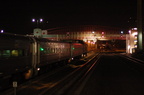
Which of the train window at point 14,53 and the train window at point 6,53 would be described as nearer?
the train window at point 6,53

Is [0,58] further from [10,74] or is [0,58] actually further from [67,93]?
[67,93]

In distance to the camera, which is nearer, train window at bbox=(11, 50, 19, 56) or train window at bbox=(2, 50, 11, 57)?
train window at bbox=(2, 50, 11, 57)

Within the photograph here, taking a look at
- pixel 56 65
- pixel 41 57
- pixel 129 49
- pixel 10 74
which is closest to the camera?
pixel 10 74

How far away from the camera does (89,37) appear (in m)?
77.1

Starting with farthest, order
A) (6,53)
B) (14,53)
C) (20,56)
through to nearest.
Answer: (20,56) < (14,53) < (6,53)

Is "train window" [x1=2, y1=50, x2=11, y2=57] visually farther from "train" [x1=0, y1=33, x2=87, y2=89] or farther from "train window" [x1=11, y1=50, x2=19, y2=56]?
"train window" [x1=11, y1=50, x2=19, y2=56]

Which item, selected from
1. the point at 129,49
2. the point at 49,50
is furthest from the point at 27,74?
the point at 129,49

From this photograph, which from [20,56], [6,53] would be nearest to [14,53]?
[20,56]

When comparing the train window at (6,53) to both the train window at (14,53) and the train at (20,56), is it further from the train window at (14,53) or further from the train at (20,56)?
the train window at (14,53)

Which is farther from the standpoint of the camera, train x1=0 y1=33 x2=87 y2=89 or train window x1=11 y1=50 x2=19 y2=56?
train window x1=11 y1=50 x2=19 y2=56

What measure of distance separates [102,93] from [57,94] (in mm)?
2178

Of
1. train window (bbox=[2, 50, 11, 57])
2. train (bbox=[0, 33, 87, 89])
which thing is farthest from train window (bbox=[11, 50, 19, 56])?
train window (bbox=[2, 50, 11, 57])

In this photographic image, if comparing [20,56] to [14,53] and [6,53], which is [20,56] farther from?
[6,53]

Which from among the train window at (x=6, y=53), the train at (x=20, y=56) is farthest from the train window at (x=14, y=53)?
the train window at (x=6, y=53)
